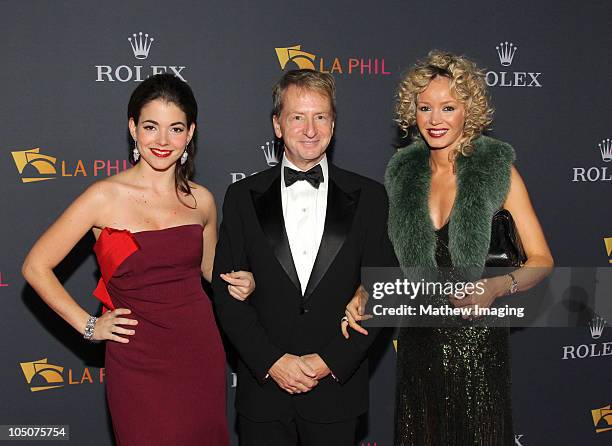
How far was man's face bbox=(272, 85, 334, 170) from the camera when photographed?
232 cm

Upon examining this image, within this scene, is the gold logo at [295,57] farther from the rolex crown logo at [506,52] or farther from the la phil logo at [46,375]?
the la phil logo at [46,375]

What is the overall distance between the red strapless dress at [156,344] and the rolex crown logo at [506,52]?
199cm

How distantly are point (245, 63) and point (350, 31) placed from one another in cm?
57

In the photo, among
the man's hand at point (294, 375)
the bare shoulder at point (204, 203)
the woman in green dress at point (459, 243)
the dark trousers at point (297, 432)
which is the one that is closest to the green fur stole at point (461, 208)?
the woman in green dress at point (459, 243)

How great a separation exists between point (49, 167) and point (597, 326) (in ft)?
10.4

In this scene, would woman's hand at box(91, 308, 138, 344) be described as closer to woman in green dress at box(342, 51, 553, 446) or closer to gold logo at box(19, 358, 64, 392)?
woman in green dress at box(342, 51, 553, 446)

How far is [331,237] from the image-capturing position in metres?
2.32

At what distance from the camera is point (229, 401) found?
11.7ft

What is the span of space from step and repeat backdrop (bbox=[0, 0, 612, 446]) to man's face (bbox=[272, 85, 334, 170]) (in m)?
1.02

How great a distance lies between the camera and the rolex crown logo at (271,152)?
337cm

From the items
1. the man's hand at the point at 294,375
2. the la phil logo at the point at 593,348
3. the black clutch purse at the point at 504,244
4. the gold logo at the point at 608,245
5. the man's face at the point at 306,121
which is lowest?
the man's hand at the point at 294,375

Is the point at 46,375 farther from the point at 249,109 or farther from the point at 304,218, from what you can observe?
the point at 304,218

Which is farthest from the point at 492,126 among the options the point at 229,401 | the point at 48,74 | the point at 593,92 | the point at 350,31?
the point at 48,74

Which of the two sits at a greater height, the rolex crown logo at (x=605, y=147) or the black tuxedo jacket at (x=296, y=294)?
the rolex crown logo at (x=605, y=147)
